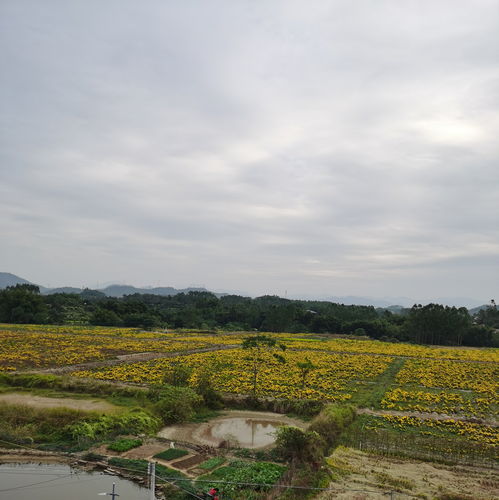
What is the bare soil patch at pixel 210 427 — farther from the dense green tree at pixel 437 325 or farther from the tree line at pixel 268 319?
the dense green tree at pixel 437 325

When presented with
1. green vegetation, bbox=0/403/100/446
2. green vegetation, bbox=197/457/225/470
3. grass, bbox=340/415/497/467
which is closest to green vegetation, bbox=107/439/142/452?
green vegetation, bbox=0/403/100/446

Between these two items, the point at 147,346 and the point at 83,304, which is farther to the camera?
the point at 83,304

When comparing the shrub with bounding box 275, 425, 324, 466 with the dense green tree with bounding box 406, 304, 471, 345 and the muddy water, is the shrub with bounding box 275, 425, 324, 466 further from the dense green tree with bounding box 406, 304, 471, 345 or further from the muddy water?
the dense green tree with bounding box 406, 304, 471, 345

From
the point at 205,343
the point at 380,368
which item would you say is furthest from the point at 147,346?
the point at 380,368

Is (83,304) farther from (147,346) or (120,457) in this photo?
(120,457)

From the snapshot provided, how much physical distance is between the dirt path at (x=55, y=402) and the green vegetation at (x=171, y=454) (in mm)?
7410

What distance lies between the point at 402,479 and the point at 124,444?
445 inches

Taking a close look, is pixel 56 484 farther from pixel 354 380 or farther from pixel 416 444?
pixel 354 380

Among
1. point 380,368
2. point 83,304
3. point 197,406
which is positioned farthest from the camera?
point 83,304

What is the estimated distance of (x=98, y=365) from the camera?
40781 mm

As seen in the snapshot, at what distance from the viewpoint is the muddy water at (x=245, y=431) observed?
2052 cm

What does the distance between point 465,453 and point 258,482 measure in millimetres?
10187

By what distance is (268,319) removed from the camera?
103938mm

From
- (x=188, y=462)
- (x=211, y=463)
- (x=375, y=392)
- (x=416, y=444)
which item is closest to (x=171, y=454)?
(x=188, y=462)
